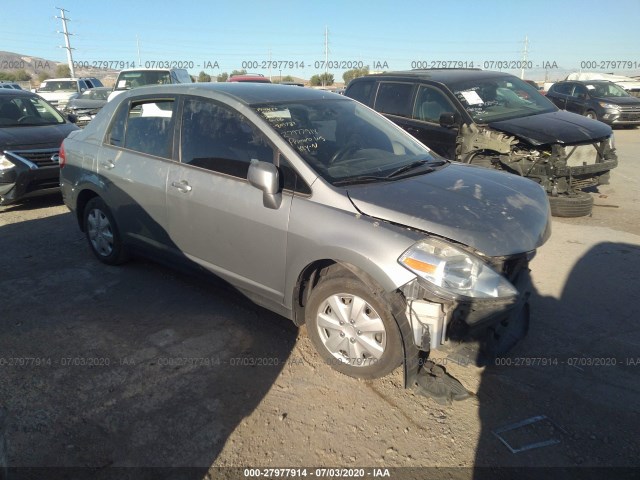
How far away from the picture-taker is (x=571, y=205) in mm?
6172

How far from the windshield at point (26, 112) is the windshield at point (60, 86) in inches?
571

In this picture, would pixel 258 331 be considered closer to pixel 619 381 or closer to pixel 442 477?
pixel 442 477

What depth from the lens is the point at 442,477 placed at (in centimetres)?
233

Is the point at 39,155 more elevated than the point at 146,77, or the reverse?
the point at 146,77

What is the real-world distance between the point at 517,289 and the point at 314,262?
1.23 meters

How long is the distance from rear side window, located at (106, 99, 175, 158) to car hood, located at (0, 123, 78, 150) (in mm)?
3057

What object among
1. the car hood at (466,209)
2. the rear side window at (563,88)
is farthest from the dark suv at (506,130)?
the rear side window at (563,88)

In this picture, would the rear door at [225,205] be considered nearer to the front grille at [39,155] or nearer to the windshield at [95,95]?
the front grille at [39,155]

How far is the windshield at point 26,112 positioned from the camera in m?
7.38

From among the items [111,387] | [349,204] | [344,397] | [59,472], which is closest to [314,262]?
[349,204]

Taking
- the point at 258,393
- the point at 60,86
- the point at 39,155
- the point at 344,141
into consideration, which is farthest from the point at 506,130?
the point at 60,86

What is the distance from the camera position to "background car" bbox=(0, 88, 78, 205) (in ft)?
21.3

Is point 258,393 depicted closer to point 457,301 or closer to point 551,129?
point 457,301

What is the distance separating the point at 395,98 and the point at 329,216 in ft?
16.0
